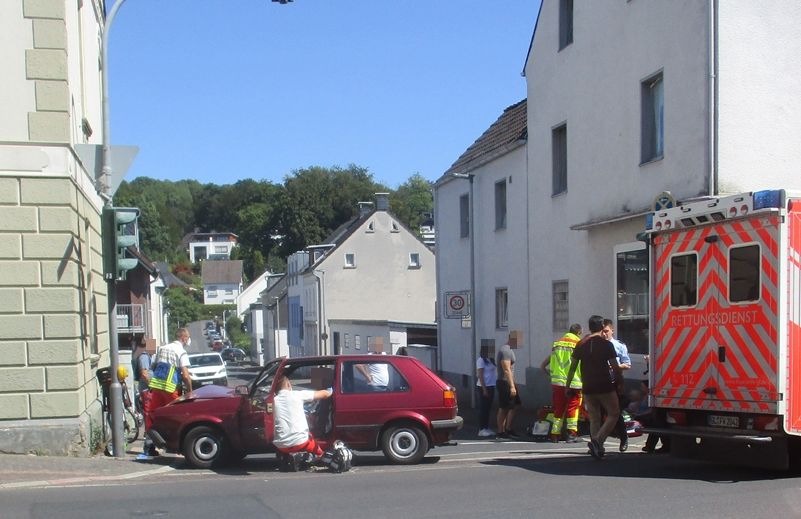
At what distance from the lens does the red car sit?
12.4 m

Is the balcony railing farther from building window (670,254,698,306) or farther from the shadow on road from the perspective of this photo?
building window (670,254,698,306)

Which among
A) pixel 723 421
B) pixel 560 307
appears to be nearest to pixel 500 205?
pixel 560 307

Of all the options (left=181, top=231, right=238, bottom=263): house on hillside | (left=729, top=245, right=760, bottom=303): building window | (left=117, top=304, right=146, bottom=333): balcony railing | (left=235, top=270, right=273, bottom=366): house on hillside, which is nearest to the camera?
(left=729, top=245, right=760, bottom=303): building window

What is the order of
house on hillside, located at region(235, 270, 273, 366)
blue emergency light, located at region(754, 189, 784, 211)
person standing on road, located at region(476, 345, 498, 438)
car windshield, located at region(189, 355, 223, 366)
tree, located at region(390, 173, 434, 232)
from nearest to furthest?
blue emergency light, located at region(754, 189, 784, 211)
person standing on road, located at region(476, 345, 498, 438)
car windshield, located at region(189, 355, 223, 366)
house on hillside, located at region(235, 270, 273, 366)
tree, located at region(390, 173, 434, 232)

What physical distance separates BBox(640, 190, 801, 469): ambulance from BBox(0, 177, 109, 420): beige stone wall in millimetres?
7461

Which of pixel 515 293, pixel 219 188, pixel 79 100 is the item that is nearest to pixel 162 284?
pixel 515 293

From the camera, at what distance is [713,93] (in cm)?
1532

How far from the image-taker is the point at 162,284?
6500 centimetres

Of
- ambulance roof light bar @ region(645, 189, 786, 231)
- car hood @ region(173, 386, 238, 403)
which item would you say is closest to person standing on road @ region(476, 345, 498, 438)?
car hood @ region(173, 386, 238, 403)

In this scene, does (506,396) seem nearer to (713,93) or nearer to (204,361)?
(713,93)

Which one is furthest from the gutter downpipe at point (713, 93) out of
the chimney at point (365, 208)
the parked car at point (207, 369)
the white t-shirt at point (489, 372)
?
the chimney at point (365, 208)

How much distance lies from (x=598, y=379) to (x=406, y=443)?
2.64m

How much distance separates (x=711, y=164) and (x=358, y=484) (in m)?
8.04

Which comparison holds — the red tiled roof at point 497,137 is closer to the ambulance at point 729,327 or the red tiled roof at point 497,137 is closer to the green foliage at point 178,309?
the ambulance at point 729,327
